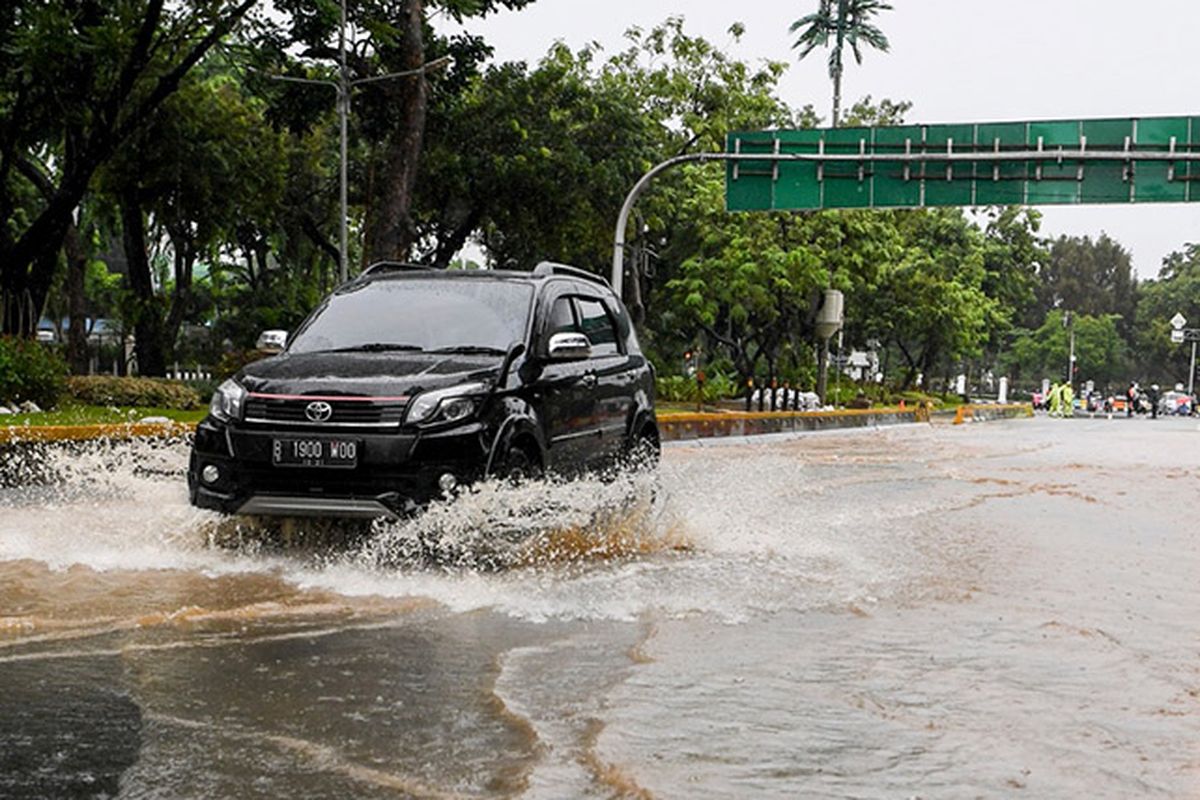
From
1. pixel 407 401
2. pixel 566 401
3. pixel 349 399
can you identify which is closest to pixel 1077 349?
pixel 566 401

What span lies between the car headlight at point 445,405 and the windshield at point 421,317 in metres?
0.65

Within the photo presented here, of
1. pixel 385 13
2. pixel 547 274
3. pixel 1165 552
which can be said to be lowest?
pixel 1165 552

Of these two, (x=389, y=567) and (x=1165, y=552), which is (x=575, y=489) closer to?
(x=389, y=567)

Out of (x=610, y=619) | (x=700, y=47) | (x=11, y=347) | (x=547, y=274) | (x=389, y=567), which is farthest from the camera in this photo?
(x=700, y=47)

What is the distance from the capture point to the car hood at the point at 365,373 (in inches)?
331

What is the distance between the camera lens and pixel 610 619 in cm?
723

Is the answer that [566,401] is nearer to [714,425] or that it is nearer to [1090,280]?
[714,425]

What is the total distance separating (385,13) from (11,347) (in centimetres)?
1192

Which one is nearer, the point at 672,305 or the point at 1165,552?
the point at 1165,552

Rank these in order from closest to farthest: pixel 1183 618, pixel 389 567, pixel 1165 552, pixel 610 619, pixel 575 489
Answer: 1. pixel 610 619
2. pixel 1183 618
3. pixel 389 567
4. pixel 575 489
5. pixel 1165 552

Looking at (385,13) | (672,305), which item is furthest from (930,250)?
(385,13)

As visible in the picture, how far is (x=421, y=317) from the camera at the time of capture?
31.3ft

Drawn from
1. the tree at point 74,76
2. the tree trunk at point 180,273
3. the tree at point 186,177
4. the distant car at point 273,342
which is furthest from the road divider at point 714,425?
the tree trunk at point 180,273

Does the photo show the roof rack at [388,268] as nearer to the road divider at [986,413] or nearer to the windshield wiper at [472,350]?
the windshield wiper at [472,350]
